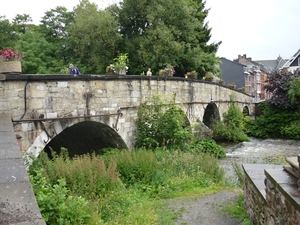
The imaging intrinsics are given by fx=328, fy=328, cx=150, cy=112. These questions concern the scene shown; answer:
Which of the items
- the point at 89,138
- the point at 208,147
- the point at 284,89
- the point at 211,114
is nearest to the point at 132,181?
the point at 89,138

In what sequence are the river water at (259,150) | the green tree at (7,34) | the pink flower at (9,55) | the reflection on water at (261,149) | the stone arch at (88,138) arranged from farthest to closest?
the green tree at (7,34), the reflection on water at (261,149), the river water at (259,150), the stone arch at (88,138), the pink flower at (9,55)

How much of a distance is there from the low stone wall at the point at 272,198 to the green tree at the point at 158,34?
14804mm

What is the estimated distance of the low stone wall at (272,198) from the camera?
3027mm

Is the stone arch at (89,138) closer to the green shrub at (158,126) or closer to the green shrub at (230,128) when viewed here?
the green shrub at (158,126)

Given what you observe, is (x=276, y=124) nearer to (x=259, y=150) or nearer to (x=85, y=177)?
(x=259, y=150)

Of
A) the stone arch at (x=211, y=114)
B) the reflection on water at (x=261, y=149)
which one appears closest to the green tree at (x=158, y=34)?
the stone arch at (x=211, y=114)

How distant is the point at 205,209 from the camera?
577cm

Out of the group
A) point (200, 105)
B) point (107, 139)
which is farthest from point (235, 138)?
point (107, 139)

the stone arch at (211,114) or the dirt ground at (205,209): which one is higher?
the stone arch at (211,114)

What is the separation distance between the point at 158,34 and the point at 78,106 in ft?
38.8

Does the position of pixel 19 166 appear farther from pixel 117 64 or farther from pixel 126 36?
pixel 126 36

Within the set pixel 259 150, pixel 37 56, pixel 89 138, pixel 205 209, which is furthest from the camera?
pixel 37 56

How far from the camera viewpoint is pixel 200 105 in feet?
54.9

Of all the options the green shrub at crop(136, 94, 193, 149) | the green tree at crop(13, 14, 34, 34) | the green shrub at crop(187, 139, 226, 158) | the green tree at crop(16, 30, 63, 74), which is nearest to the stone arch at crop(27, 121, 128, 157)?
the green shrub at crop(136, 94, 193, 149)
